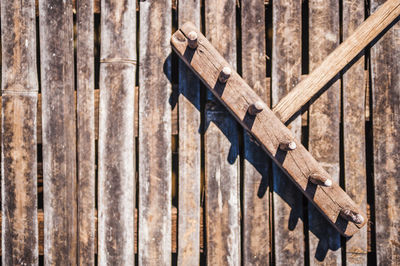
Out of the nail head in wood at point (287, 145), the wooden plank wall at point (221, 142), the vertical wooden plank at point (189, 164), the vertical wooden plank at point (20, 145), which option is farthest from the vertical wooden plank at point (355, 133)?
the vertical wooden plank at point (20, 145)

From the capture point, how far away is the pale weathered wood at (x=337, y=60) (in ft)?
5.70

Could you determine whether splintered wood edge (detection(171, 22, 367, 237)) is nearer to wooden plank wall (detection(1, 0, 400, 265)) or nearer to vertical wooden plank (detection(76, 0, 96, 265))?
wooden plank wall (detection(1, 0, 400, 265))

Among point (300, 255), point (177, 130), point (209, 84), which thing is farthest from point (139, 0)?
point (300, 255)

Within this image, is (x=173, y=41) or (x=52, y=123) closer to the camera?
(x=173, y=41)

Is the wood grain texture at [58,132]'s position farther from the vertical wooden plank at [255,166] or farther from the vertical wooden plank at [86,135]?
the vertical wooden plank at [255,166]

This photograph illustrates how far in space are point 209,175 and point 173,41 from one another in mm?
1089

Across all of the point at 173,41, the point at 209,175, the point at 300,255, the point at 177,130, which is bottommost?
the point at 300,255

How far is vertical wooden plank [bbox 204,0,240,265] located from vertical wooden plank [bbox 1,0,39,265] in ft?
4.85

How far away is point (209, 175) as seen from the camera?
6.09 ft

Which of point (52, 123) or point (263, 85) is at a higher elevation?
point (263, 85)

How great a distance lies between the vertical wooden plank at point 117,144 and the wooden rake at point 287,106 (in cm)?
45

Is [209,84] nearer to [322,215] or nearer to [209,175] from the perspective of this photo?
[209,175]

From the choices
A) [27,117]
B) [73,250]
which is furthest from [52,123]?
[73,250]

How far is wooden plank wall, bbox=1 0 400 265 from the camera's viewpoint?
72.8 inches
